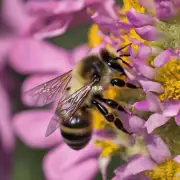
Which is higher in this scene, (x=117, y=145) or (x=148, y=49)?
(x=148, y=49)

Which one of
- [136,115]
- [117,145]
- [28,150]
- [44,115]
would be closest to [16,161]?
[28,150]

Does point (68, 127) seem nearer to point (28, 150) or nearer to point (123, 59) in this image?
point (123, 59)

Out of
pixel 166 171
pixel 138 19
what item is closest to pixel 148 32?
pixel 138 19

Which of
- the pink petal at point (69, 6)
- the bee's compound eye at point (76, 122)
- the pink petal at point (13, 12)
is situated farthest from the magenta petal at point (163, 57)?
the pink petal at point (13, 12)

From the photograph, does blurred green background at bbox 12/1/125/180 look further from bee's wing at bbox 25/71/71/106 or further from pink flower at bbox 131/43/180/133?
pink flower at bbox 131/43/180/133

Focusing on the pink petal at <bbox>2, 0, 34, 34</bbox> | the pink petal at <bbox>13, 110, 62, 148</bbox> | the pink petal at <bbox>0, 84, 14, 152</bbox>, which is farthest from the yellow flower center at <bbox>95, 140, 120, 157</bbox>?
the pink petal at <bbox>2, 0, 34, 34</bbox>

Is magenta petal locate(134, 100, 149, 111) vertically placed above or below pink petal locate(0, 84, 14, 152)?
above

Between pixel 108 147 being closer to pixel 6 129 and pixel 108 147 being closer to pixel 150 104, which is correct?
pixel 150 104
